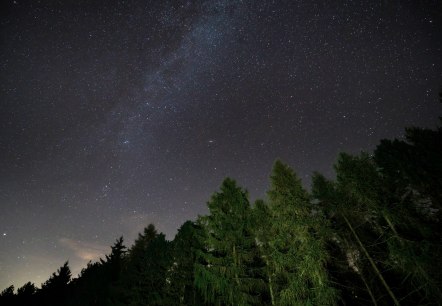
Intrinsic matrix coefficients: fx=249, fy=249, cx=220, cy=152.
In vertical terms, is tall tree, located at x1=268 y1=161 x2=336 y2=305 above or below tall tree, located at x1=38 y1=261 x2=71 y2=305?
below

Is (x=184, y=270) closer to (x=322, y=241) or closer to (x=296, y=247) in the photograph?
(x=296, y=247)

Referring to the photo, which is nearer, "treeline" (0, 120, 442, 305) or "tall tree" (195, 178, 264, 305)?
"treeline" (0, 120, 442, 305)

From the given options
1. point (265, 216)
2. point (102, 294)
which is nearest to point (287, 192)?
point (265, 216)

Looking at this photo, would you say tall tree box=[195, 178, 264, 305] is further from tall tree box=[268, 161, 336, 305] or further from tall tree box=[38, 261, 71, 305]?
tall tree box=[38, 261, 71, 305]

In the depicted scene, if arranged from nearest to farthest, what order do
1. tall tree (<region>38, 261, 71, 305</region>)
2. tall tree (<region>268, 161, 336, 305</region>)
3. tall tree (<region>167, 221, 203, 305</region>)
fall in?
tall tree (<region>268, 161, 336, 305</region>)
tall tree (<region>167, 221, 203, 305</region>)
tall tree (<region>38, 261, 71, 305</region>)

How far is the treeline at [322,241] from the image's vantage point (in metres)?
11.9

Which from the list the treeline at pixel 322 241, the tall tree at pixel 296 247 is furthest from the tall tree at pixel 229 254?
the tall tree at pixel 296 247

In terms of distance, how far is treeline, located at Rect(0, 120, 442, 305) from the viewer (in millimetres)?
11930

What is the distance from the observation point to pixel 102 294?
2803 centimetres

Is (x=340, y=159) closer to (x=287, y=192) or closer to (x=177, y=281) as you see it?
(x=287, y=192)

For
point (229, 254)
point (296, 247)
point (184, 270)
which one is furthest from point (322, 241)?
point (184, 270)

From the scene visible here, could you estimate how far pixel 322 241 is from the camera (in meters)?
12.4

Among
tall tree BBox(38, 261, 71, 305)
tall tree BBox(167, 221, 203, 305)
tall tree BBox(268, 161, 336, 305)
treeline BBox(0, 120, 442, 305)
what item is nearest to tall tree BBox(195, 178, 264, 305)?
treeline BBox(0, 120, 442, 305)

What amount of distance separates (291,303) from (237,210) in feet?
20.8
